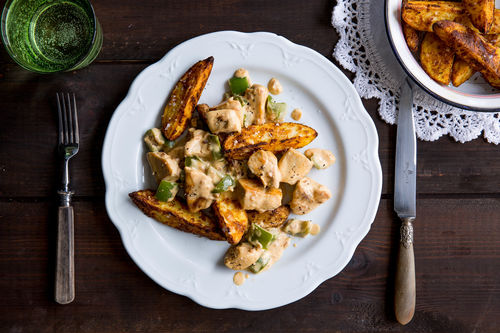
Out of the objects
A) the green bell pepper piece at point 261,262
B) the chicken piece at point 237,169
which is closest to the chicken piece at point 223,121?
the chicken piece at point 237,169

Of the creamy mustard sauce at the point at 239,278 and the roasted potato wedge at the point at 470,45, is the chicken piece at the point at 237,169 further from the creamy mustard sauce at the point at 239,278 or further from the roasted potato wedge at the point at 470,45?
the roasted potato wedge at the point at 470,45

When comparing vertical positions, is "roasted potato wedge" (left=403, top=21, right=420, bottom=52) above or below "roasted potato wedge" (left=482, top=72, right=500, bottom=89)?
above

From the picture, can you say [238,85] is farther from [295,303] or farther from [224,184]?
[295,303]

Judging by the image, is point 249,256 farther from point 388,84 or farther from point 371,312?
point 388,84

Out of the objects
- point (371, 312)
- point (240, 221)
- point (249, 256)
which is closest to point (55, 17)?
point (240, 221)

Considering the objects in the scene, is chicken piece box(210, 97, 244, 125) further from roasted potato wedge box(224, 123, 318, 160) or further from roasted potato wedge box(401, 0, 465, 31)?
roasted potato wedge box(401, 0, 465, 31)

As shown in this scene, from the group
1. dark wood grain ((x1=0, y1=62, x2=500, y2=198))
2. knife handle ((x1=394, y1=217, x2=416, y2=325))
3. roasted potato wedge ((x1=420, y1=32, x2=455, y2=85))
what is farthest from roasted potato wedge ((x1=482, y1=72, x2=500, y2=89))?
knife handle ((x1=394, y1=217, x2=416, y2=325))

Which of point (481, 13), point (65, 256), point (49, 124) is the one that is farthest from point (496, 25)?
point (65, 256)
